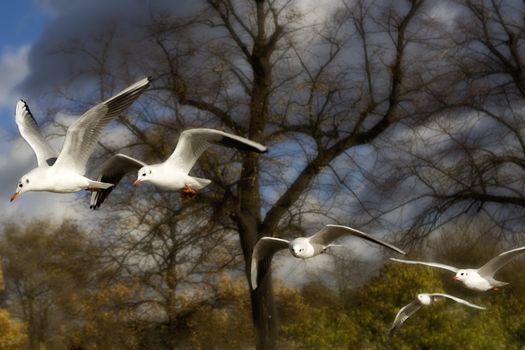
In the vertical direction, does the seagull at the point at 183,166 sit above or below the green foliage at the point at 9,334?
below

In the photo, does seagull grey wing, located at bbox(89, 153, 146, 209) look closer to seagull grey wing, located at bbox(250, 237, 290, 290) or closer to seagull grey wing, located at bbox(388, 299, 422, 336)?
seagull grey wing, located at bbox(250, 237, 290, 290)

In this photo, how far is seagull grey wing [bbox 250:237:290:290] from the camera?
9.13 metres

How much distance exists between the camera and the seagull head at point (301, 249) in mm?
8211

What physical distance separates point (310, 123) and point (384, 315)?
369 cm

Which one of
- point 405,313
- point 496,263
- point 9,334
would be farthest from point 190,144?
point 9,334

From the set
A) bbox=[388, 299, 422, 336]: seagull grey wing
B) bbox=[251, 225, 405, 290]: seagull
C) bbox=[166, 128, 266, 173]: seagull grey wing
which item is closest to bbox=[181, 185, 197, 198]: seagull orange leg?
bbox=[166, 128, 266, 173]: seagull grey wing

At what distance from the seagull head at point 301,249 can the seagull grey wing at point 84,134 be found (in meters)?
2.15

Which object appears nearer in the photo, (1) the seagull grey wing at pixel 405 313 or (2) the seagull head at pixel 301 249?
(2) the seagull head at pixel 301 249

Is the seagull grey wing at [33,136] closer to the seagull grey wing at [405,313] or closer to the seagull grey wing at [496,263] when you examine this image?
the seagull grey wing at [405,313]

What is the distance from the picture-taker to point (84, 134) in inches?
306

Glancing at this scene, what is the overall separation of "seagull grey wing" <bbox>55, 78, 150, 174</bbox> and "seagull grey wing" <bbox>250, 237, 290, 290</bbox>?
220cm

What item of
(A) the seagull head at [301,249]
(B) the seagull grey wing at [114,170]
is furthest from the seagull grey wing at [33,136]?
(A) the seagull head at [301,249]

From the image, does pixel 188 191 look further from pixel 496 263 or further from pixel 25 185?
pixel 496 263

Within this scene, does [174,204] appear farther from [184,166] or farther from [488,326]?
[184,166]
